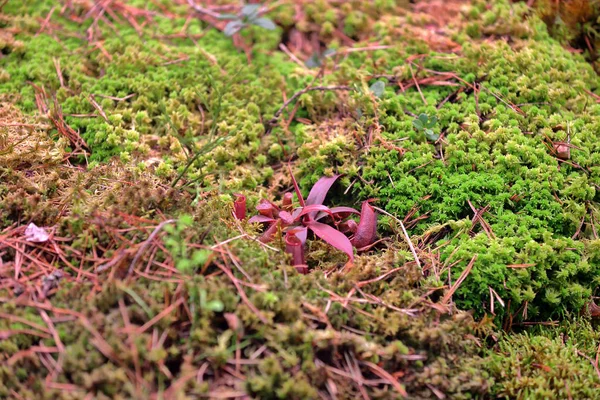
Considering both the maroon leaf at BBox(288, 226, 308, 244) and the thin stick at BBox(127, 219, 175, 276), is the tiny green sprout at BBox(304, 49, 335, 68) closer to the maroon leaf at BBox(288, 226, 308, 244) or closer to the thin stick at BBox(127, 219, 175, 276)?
the maroon leaf at BBox(288, 226, 308, 244)

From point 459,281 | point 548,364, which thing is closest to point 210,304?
point 459,281

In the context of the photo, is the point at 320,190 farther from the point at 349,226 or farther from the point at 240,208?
the point at 240,208

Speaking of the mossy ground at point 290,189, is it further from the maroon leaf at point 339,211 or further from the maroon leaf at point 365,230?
the maroon leaf at point 339,211

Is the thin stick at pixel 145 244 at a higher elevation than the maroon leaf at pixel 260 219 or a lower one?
higher

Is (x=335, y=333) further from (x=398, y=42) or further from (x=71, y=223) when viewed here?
(x=398, y=42)

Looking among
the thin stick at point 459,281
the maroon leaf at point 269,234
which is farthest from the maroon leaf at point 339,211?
the thin stick at point 459,281

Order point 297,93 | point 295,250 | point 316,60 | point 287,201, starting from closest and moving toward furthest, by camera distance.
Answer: point 295,250
point 287,201
point 297,93
point 316,60
